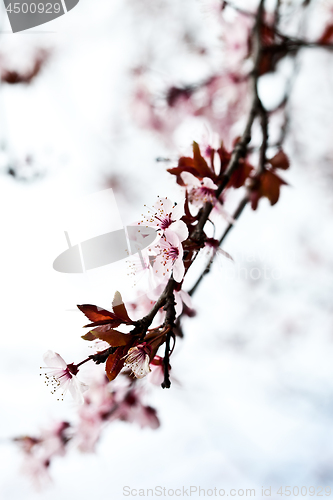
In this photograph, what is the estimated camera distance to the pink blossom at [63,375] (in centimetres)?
48

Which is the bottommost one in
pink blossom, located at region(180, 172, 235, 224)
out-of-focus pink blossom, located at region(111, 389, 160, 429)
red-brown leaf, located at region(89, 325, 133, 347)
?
out-of-focus pink blossom, located at region(111, 389, 160, 429)

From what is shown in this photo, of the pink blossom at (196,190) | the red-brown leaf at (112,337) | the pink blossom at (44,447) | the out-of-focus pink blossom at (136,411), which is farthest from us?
the pink blossom at (44,447)

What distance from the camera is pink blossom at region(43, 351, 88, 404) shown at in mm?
483

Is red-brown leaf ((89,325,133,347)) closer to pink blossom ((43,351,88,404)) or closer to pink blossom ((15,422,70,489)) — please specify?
pink blossom ((43,351,88,404))

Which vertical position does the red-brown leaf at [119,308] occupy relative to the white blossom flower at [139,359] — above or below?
above

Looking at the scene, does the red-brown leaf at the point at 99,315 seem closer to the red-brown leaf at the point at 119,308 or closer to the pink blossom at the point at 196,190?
the red-brown leaf at the point at 119,308

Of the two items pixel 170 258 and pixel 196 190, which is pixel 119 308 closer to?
pixel 170 258

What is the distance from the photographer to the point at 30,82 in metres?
2.07

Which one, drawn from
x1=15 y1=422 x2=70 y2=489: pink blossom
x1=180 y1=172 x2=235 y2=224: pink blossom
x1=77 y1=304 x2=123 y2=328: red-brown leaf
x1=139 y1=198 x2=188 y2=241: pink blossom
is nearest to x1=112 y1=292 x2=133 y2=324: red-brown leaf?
x1=77 y1=304 x2=123 y2=328: red-brown leaf

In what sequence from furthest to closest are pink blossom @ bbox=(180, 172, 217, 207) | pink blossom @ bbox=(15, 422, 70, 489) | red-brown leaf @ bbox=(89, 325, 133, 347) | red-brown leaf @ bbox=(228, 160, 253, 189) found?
pink blossom @ bbox=(15, 422, 70, 489) < red-brown leaf @ bbox=(228, 160, 253, 189) < pink blossom @ bbox=(180, 172, 217, 207) < red-brown leaf @ bbox=(89, 325, 133, 347)

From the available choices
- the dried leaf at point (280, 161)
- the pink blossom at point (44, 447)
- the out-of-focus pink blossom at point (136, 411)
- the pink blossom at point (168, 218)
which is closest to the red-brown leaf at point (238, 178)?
the dried leaf at point (280, 161)

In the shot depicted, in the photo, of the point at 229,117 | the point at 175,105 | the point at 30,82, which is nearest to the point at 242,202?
the point at 175,105

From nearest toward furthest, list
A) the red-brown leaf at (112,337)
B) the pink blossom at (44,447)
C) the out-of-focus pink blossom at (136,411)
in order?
the red-brown leaf at (112,337) < the out-of-focus pink blossom at (136,411) < the pink blossom at (44,447)

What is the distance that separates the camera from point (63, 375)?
1.71 ft
